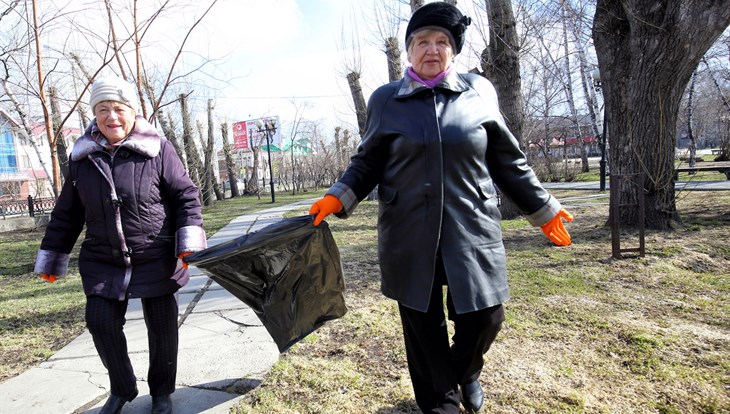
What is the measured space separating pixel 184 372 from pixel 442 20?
235 cm

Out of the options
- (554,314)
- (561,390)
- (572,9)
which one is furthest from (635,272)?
(572,9)

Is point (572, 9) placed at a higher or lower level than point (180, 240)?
higher

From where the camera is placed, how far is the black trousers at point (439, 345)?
1.85 meters

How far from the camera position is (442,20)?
1807 mm

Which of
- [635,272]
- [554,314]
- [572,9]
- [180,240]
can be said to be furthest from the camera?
[572,9]

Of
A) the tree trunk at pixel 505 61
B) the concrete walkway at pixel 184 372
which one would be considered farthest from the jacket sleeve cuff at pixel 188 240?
the tree trunk at pixel 505 61

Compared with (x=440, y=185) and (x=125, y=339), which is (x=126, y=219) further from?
(x=440, y=185)

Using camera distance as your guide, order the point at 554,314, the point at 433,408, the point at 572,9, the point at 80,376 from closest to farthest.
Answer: the point at 433,408
the point at 80,376
the point at 554,314
the point at 572,9

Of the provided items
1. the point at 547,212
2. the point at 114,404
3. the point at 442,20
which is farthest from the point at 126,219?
the point at 547,212

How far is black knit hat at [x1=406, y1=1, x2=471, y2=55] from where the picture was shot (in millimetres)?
1812

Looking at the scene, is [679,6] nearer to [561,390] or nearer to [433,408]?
[561,390]

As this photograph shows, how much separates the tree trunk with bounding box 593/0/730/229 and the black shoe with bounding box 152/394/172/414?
456cm

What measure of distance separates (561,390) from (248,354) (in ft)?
5.97

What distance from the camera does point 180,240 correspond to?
2035 millimetres
